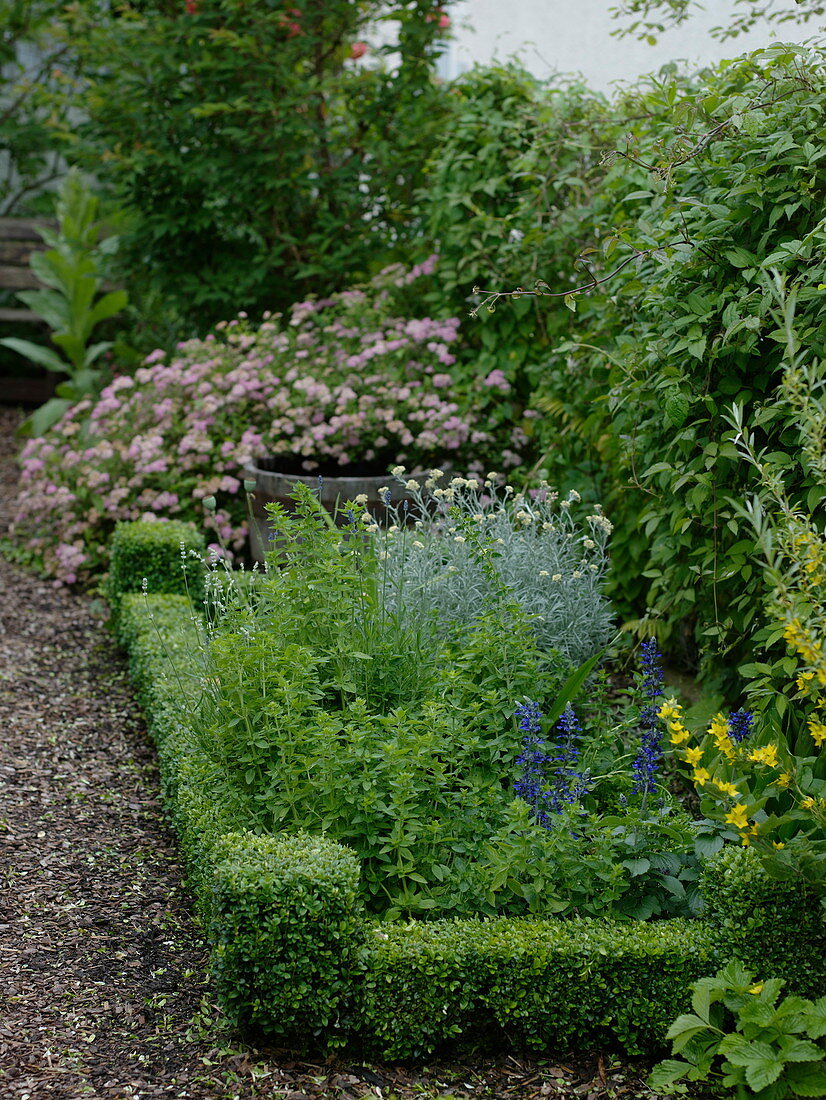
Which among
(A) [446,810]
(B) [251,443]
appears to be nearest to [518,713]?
(A) [446,810]

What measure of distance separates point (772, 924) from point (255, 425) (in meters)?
4.14

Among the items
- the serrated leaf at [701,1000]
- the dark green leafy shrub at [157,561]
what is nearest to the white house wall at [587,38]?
the dark green leafy shrub at [157,561]

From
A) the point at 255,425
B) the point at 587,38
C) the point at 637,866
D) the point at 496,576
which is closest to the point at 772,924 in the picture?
the point at 637,866

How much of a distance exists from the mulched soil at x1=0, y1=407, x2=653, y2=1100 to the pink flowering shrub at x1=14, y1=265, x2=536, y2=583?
1.67m

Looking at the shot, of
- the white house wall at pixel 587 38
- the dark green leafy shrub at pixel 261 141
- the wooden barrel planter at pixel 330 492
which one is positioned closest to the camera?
the wooden barrel planter at pixel 330 492

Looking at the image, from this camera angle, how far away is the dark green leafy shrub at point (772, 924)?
2.32 metres

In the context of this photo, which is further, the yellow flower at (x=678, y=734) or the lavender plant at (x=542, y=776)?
the lavender plant at (x=542, y=776)

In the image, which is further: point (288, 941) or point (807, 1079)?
point (288, 941)

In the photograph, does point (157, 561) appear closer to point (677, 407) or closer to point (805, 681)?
point (677, 407)

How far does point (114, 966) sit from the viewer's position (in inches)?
106

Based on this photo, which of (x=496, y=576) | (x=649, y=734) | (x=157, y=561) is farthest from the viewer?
(x=157, y=561)

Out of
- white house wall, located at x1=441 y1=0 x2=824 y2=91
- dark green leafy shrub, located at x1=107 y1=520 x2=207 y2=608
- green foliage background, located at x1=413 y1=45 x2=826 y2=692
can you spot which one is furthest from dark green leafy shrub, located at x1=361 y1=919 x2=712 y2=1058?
white house wall, located at x1=441 y1=0 x2=824 y2=91

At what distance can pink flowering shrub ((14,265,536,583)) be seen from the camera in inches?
206

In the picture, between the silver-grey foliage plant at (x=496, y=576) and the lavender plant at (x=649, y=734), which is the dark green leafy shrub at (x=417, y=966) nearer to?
the lavender plant at (x=649, y=734)
